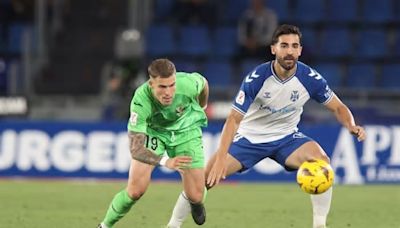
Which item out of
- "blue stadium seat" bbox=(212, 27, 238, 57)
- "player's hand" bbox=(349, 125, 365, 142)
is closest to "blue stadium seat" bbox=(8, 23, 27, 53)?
"blue stadium seat" bbox=(212, 27, 238, 57)

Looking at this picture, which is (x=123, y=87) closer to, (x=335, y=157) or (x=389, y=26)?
(x=335, y=157)

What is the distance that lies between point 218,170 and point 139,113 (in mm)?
828

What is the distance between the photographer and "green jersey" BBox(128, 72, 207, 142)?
9398 millimetres

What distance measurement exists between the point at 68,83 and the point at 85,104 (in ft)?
5.64

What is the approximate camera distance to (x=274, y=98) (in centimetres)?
1019

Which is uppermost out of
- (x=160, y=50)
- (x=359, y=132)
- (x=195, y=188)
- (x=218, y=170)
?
(x=359, y=132)

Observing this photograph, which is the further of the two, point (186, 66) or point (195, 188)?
point (186, 66)

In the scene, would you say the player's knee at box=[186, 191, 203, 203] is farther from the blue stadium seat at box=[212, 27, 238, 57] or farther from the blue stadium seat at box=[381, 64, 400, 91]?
the blue stadium seat at box=[212, 27, 238, 57]

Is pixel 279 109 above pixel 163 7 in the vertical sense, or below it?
above

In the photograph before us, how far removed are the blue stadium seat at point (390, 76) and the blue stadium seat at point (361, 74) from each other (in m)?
0.18

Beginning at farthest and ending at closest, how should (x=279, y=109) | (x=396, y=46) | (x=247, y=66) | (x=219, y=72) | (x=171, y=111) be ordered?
(x=396, y=46), (x=219, y=72), (x=247, y=66), (x=279, y=109), (x=171, y=111)

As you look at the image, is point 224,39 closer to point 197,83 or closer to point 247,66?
point 247,66

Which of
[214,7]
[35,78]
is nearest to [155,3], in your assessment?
[214,7]

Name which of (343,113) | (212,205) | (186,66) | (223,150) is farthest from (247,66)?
(223,150)
